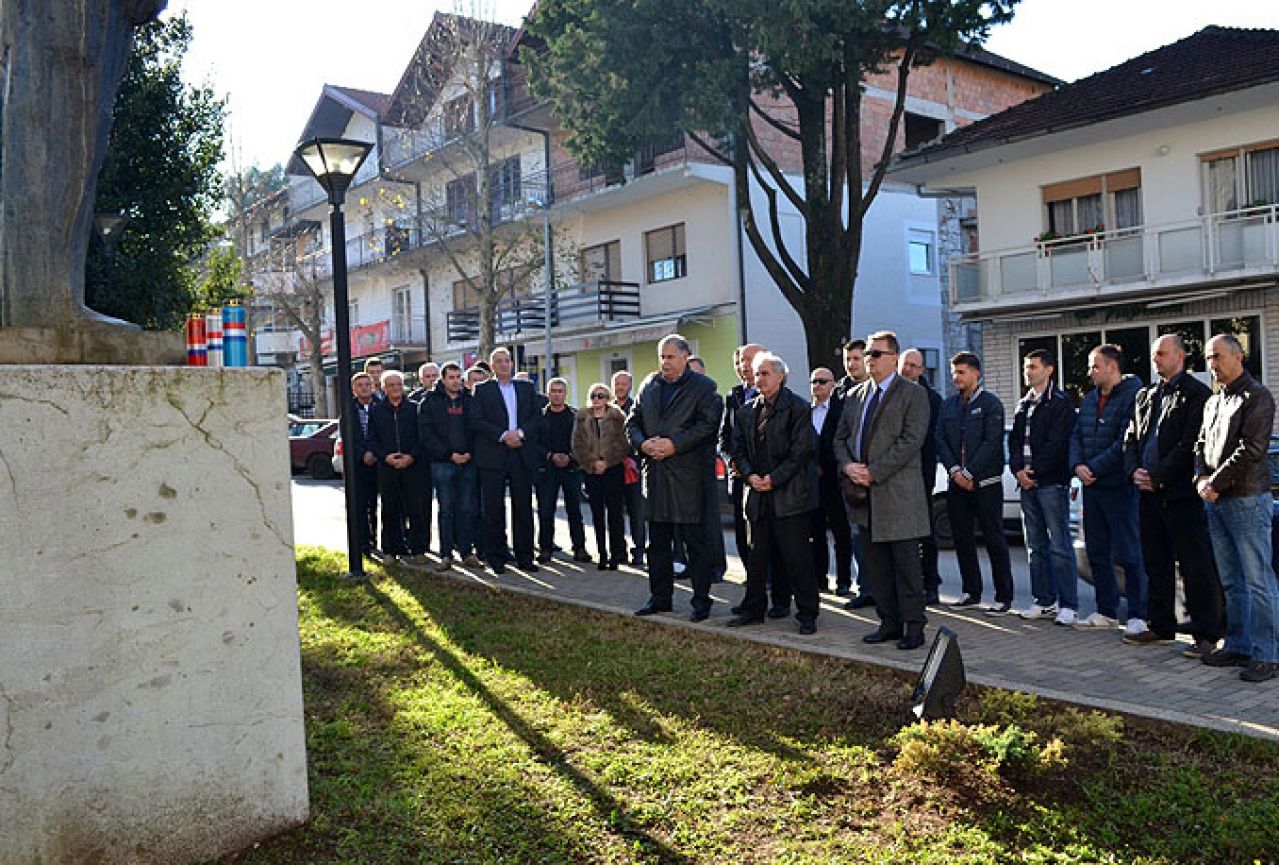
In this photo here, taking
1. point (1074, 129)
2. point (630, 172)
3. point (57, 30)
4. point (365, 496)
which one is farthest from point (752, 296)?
point (57, 30)

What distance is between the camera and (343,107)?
42.9 metres

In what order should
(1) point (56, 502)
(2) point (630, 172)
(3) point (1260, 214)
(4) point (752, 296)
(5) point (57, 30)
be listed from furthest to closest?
(2) point (630, 172), (4) point (752, 296), (3) point (1260, 214), (5) point (57, 30), (1) point (56, 502)

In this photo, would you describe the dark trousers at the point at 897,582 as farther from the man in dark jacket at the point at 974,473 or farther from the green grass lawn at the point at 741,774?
the man in dark jacket at the point at 974,473

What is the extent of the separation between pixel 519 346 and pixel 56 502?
3054cm

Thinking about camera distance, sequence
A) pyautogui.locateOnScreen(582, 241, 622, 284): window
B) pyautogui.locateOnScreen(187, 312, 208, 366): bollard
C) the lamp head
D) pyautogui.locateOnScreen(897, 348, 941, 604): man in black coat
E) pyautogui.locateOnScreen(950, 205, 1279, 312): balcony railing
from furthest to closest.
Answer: pyautogui.locateOnScreen(582, 241, 622, 284): window < pyautogui.locateOnScreen(950, 205, 1279, 312): balcony railing < the lamp head < pyautogui.locateOnScreen(897, 348, 941, 604): man in black coat < pyautogui.locateOnScreen(187, 312, 208, 366): bollard

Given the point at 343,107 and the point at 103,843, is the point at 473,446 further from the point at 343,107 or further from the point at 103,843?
the point at 343,107

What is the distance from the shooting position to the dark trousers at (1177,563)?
6492 mm

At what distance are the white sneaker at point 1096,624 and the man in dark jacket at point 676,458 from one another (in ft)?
8.67

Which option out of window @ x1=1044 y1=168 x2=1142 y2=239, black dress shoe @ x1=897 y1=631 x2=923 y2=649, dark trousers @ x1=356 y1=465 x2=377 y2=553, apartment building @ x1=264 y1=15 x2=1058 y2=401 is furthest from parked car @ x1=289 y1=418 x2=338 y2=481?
black dress shoe @ x1=897 y1=631 x2=923 y2=649

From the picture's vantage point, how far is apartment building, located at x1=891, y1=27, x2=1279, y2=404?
67.8ft

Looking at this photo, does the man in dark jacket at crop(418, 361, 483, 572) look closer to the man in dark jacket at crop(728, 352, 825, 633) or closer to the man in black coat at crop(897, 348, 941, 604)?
the man in dark jacket at crop(728, 352, 825, 633)

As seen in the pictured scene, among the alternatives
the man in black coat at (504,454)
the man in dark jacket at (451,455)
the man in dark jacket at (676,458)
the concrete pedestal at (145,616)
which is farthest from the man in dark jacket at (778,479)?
the concrete pedestal at (145,616)

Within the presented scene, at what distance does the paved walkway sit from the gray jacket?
0.80 m

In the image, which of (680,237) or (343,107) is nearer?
(680,237)
